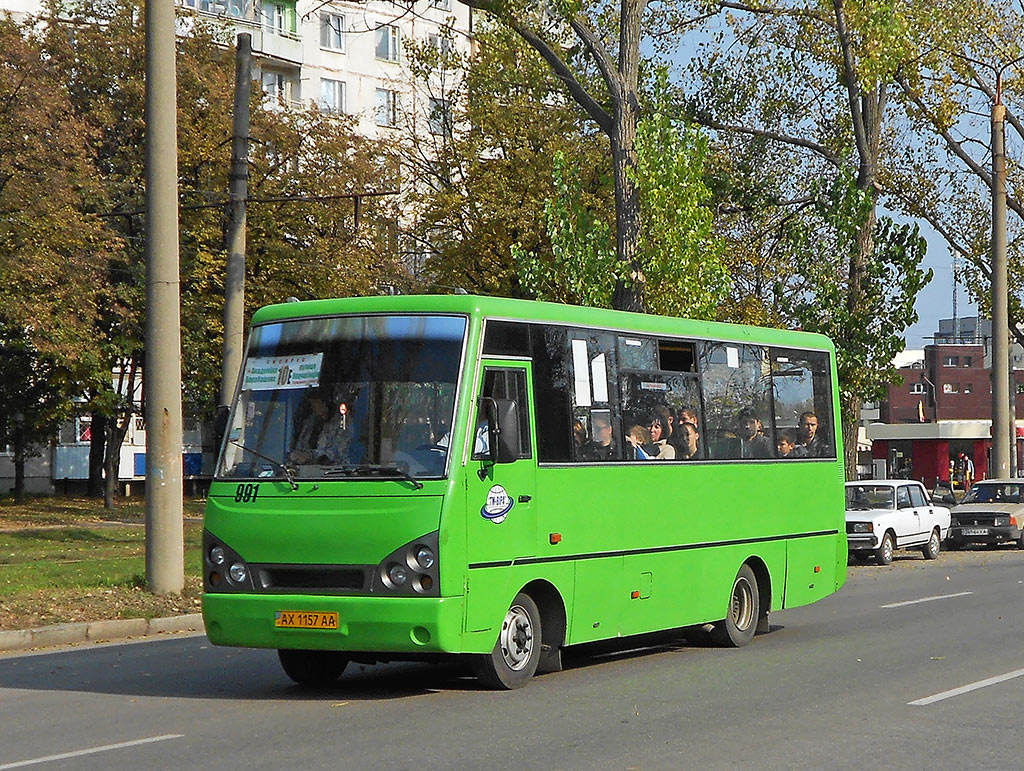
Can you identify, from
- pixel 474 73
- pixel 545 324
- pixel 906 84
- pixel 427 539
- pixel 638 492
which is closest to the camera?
pixel 427 539

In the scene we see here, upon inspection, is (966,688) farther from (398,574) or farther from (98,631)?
(98,631)

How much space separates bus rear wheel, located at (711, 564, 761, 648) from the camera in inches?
580

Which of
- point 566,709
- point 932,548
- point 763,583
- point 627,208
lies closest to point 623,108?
point 627,208

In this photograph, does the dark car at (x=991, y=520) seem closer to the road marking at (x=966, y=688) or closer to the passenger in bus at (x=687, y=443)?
the passenger in bus at (x=687, y=443)

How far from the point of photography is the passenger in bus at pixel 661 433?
13.5m

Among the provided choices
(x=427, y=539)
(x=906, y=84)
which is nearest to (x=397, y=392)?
(x=427, y=539)

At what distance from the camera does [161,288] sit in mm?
17828

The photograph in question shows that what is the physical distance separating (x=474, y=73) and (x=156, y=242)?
2736 centimetres

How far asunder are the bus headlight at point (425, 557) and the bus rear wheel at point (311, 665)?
5.52ft

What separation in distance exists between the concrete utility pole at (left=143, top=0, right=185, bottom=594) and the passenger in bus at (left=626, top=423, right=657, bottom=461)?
6.57m

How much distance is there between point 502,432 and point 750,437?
473cm

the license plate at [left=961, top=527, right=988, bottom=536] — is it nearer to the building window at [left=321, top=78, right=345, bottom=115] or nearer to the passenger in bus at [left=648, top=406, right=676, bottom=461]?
the passenger in bus at [left=648, top=406, right=676, bottom=461]

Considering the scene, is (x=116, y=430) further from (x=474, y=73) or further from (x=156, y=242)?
(x=156, y=242)

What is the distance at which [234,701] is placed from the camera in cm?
1120
